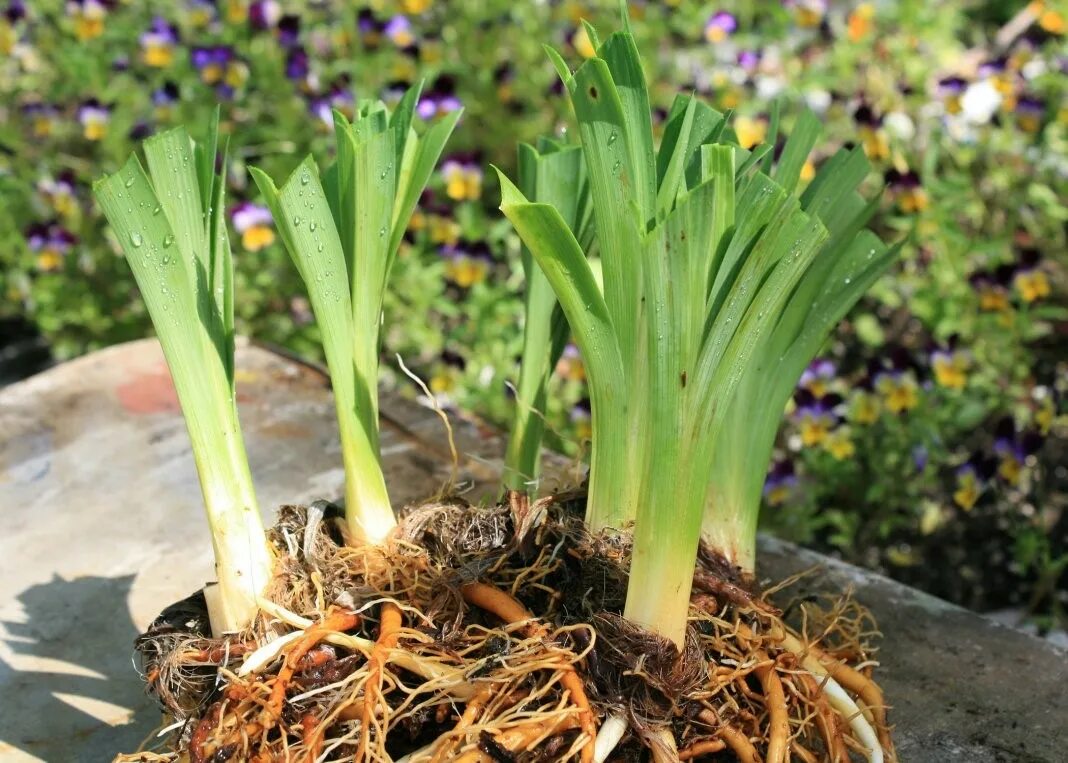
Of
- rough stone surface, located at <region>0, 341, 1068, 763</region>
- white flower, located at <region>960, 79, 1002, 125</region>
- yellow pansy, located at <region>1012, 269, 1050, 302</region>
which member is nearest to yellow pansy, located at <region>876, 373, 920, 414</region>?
yellow pansy, located at <region>1012, 269, 1050, 302</region>

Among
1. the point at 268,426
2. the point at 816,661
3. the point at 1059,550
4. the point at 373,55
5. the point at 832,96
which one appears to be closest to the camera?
Result: the point at 816,661

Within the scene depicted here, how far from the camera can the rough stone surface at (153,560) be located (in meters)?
1.20

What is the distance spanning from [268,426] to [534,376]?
89 centimetres

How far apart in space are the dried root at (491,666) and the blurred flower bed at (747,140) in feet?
3.07

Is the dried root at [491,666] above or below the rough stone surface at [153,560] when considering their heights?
above

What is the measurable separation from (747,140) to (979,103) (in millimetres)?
750

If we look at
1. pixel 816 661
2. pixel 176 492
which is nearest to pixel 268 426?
pixel 176 492

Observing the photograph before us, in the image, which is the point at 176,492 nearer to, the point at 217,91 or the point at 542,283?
the point at 542,283

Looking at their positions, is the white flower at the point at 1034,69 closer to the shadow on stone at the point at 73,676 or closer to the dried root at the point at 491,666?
the dried root at the point at 491,666

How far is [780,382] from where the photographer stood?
1110 mm

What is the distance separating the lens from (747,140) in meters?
2.45

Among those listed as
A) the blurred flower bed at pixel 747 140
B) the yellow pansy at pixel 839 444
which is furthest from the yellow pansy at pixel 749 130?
the yellow pansy at pixel 839 444

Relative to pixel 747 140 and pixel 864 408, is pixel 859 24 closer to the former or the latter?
pixel 747 140

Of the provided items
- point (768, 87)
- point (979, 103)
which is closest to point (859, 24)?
point (768, 87)
